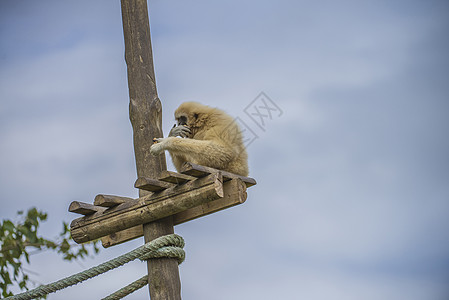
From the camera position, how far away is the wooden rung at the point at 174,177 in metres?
3.69

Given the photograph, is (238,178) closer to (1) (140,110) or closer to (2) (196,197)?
(2) (196,197)

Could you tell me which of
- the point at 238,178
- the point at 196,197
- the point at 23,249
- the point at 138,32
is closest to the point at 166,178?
the point at 196,197

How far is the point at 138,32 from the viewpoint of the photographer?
4.72 metres

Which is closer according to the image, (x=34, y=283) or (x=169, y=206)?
(x=169, y=206)

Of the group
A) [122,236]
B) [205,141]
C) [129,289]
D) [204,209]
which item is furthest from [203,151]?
[129,289]

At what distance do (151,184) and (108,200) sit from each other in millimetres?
499

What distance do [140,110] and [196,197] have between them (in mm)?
1103

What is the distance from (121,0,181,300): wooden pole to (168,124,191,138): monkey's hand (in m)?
0.32

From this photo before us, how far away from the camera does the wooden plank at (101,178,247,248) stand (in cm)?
392

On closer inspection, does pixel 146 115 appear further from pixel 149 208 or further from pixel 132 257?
pixel 132 257

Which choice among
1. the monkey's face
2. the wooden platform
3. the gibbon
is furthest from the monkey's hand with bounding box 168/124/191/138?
the wooden platform

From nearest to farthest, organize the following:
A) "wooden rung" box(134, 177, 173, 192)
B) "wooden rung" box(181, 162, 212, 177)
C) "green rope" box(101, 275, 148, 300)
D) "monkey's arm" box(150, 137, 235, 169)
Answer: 1. "wooden rung" box(181, 162, 212, 177)
2. "wooden rung" box(134, 177, 173, 192)
3. "green rope" box(101, 275, 148, 300)
4. "monkey's arm" box(150, 137, 235, 169)

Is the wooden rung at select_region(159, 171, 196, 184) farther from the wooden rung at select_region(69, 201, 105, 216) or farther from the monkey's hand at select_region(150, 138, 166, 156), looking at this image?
the wooden rung at select_region(69, 201, 105, 216)

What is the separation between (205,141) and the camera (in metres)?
4.54
